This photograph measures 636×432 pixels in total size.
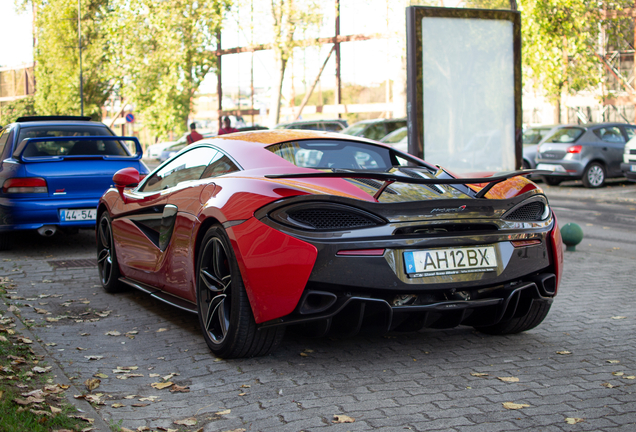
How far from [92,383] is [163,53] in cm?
3620

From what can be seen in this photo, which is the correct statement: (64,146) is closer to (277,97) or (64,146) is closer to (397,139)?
(397,139)

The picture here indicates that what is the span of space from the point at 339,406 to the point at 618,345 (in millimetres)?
2035

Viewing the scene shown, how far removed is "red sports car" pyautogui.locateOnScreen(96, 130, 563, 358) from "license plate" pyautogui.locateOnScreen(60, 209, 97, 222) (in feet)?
14.3

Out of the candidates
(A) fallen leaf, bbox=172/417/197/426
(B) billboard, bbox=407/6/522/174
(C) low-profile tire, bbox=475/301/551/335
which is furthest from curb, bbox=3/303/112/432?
(B) billboard, bbox=407/6/522/174

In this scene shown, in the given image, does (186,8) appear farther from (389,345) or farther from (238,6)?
(389,345)

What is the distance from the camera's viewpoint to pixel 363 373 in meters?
3.86

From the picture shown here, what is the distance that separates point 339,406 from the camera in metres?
3.34

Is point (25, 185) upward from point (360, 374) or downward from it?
upward

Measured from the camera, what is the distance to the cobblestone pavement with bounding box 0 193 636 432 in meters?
3.19

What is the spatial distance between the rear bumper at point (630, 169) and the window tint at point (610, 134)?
1.74m

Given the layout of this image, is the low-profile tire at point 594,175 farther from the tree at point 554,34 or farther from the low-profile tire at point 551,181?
the tree at point 554,34

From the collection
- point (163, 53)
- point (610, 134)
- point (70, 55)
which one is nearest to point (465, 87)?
point (610, 134)

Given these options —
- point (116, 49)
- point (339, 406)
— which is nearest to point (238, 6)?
point (116, 49)

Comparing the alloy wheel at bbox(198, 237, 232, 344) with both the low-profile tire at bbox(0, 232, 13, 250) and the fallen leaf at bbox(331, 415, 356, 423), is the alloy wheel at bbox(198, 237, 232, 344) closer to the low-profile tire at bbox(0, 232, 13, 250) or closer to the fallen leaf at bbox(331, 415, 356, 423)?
the fallen leaf at bbox(331, 415, 356, 423)
